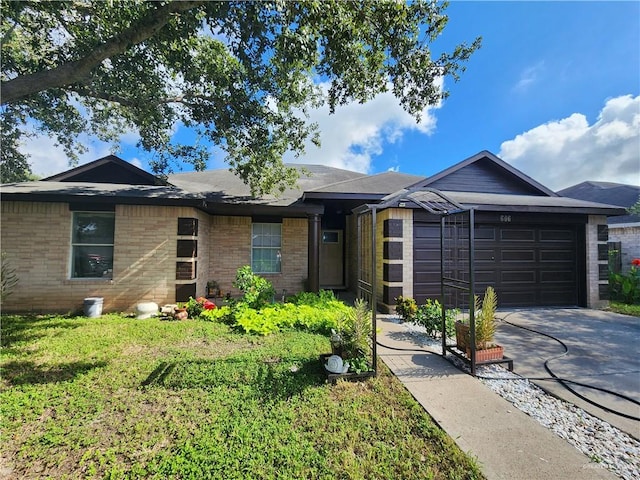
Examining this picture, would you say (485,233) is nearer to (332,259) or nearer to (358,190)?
(358,190)

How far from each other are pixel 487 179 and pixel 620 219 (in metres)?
10.1

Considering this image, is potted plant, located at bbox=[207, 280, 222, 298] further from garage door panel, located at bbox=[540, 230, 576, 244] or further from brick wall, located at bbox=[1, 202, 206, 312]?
garage door panel, located at bbox=[540, 230, 576, 244]

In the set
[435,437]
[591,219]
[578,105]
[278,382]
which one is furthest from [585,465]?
[578,105]

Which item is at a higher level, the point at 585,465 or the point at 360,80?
the point at 360,80

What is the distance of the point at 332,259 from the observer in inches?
465

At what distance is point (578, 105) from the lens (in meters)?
12.0

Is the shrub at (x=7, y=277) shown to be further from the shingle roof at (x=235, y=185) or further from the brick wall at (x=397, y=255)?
the brick wall at (x=397, y=255)

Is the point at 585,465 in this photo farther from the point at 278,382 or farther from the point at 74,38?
the point at 74,38

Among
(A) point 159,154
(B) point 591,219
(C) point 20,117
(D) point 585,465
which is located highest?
(C) point 20,117

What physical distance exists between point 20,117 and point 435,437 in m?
14.6

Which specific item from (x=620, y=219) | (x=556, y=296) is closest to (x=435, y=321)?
(x=556, y=296)

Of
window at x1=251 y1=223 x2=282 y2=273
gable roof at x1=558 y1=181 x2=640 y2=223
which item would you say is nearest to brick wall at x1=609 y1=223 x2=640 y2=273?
gable roof at x1=558 y1=181 x2=640 y2=223

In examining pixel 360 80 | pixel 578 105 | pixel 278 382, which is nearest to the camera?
pixel 278 382

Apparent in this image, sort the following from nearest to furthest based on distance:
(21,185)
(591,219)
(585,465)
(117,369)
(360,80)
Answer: (585,465) → (117,369) → (360,80) → (21,185) → (591,219)
